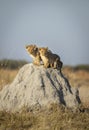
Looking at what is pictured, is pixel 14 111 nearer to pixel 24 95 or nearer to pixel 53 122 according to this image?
pixel 24 95

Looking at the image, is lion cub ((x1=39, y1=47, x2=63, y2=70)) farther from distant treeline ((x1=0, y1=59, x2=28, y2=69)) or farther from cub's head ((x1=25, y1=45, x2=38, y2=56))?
distant treeline ((x1=0, y1=59, x2=28, y2=69))

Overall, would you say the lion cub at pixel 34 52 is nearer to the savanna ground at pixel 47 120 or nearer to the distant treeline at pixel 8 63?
the savanna ground at pixel 47 120

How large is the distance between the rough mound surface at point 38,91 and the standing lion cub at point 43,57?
0.29 m

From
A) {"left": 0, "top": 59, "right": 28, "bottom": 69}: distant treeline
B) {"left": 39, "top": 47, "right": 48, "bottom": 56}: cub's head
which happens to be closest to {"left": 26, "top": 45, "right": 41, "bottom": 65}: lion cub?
{"left": 39, "top": 47, "right": 48, "bottom": 56}: cub's head

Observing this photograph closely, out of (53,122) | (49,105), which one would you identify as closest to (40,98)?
(49,105)

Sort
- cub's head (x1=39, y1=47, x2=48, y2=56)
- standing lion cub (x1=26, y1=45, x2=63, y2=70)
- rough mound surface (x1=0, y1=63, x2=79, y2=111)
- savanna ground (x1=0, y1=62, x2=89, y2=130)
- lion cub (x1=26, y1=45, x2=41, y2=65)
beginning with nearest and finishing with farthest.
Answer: savanna ground (x1=0, y1=62, x2=89, y2=130)
rough mound surface (x1=0, y1=63, x2=79, y2=111)
cub's head (x1=39, y1=47, x2=48, y2=56)
standing lion cub (x1=26, y1=45, x2=63, y2=70)
lion cub (x1=26, y1=45, x2=41, y2=65)

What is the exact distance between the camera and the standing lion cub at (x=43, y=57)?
547 inches

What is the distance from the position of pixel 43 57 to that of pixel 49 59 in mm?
183

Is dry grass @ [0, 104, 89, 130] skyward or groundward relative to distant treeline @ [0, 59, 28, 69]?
groundward

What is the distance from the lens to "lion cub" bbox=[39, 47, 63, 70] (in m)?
13.8

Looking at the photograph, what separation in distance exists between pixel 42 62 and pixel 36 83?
108cm

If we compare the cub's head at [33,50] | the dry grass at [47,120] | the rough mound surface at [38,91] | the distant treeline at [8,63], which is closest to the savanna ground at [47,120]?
the dry grass at [47,120]

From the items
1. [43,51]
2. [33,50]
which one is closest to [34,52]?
[33,50]

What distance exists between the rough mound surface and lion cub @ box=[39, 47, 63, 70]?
0.98ft
